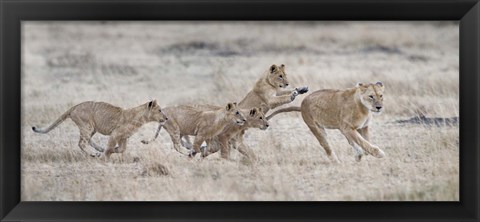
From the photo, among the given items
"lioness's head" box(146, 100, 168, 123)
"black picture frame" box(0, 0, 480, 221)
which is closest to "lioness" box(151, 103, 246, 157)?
"lioness's head" box(146, 100, 168, 123)

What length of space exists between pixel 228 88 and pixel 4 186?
2422 millimetres

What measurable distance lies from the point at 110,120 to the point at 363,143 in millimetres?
2521

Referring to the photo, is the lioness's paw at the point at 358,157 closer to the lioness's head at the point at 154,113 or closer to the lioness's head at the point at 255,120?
the lioness's head at the point at 255,120

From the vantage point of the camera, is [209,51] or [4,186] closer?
[4,186]

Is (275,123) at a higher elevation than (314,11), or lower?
lower

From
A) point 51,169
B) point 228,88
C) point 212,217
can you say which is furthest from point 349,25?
point 51,169

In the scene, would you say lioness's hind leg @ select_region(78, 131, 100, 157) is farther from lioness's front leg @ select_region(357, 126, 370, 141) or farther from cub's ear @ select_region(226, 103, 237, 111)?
lioness's front leg @ select_region(357, 126, 370, 141)

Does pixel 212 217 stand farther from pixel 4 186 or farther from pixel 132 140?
pixel 4 186

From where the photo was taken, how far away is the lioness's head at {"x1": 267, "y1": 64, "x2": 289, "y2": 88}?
10.7 meters

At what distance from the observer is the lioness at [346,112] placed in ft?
34.6

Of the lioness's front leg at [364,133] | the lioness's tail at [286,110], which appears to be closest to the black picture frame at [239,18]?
the lioness's front leg at [364,133]

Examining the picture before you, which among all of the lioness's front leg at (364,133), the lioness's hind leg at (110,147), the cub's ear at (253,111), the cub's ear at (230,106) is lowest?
the lioness's hind leg at (110,147)

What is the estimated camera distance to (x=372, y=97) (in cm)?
1055

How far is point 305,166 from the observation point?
10438 mm
